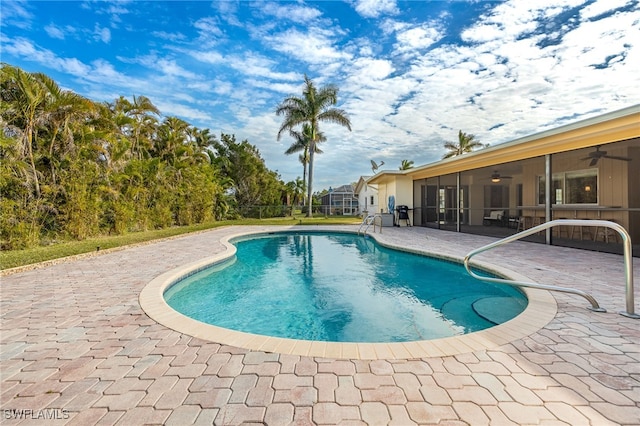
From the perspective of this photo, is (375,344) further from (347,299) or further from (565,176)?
(565,176)

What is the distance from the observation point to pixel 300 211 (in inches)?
1339

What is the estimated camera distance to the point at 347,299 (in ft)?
16.8

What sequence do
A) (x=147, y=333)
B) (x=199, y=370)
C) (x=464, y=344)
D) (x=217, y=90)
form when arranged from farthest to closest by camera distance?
(x=217, y=90)
(x=147, y=333)
(x=464, y=344)
(x=199, y=370)

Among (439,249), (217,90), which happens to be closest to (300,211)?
(217,90)

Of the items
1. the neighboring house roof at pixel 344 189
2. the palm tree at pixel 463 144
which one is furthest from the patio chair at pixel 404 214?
the neighboring house roof at pixel 344 189

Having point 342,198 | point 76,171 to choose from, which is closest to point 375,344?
point 76,171

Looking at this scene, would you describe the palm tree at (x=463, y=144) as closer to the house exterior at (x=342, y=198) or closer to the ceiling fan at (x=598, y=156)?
the house exterior at (x=342, y=198)

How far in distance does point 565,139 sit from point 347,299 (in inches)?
280

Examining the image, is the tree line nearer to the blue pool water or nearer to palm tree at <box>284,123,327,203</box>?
the blue pool water

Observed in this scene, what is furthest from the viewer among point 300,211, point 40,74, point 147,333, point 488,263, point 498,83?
point 300,211

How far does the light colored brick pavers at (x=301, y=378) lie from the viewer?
5.61 ft

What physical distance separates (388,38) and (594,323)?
11558mm

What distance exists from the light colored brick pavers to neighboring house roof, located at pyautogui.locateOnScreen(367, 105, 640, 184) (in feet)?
15.5

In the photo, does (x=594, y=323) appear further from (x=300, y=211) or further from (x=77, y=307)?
(x=300, y=211)
